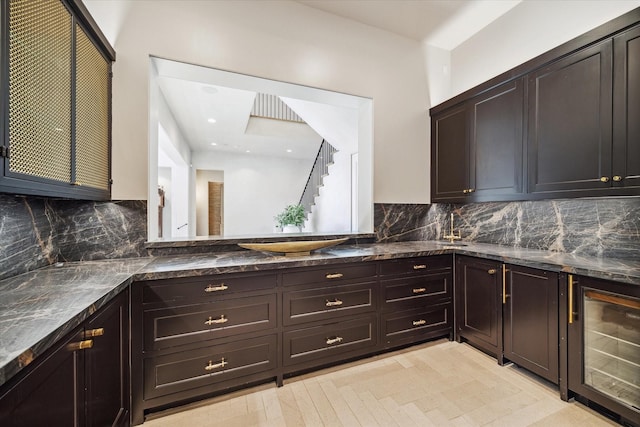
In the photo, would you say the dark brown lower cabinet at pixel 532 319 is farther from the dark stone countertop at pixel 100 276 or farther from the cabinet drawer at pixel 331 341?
the cabinet drawer at pixel 331 341

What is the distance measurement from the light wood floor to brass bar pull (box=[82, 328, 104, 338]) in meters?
0.85

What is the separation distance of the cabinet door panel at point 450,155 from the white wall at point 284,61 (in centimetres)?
12

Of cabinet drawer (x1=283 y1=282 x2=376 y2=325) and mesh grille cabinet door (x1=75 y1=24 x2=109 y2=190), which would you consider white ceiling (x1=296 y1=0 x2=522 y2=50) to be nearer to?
mesh grille cabinet door (x1=75 y1=24 x2=109 y2=190)

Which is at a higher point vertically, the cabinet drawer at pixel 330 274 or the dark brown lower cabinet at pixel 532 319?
the cabinet drawer at pixel 330 274

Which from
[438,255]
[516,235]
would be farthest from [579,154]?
[438,255]

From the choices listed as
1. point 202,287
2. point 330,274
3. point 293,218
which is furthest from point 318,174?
point 202,287

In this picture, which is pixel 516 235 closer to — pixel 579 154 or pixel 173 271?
pixel 579 154

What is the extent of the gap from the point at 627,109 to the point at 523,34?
1.48 m

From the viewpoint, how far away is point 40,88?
133 centimetres

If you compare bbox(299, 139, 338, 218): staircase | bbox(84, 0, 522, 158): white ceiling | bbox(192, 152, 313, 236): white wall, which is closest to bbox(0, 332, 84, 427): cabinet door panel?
bbox(84, 0, 522, 158): white ceiling

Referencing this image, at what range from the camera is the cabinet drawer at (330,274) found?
6.80 ft

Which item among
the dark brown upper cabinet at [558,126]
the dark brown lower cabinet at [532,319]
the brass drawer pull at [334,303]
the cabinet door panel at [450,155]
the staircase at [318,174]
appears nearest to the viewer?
the dark brown upper cabinet at [558,126]

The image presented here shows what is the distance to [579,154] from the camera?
2.01m

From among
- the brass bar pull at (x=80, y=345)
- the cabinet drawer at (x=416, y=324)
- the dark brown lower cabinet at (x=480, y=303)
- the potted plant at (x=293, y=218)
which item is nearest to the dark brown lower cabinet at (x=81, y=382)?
the brass bar pull at (x=80, y=345)
